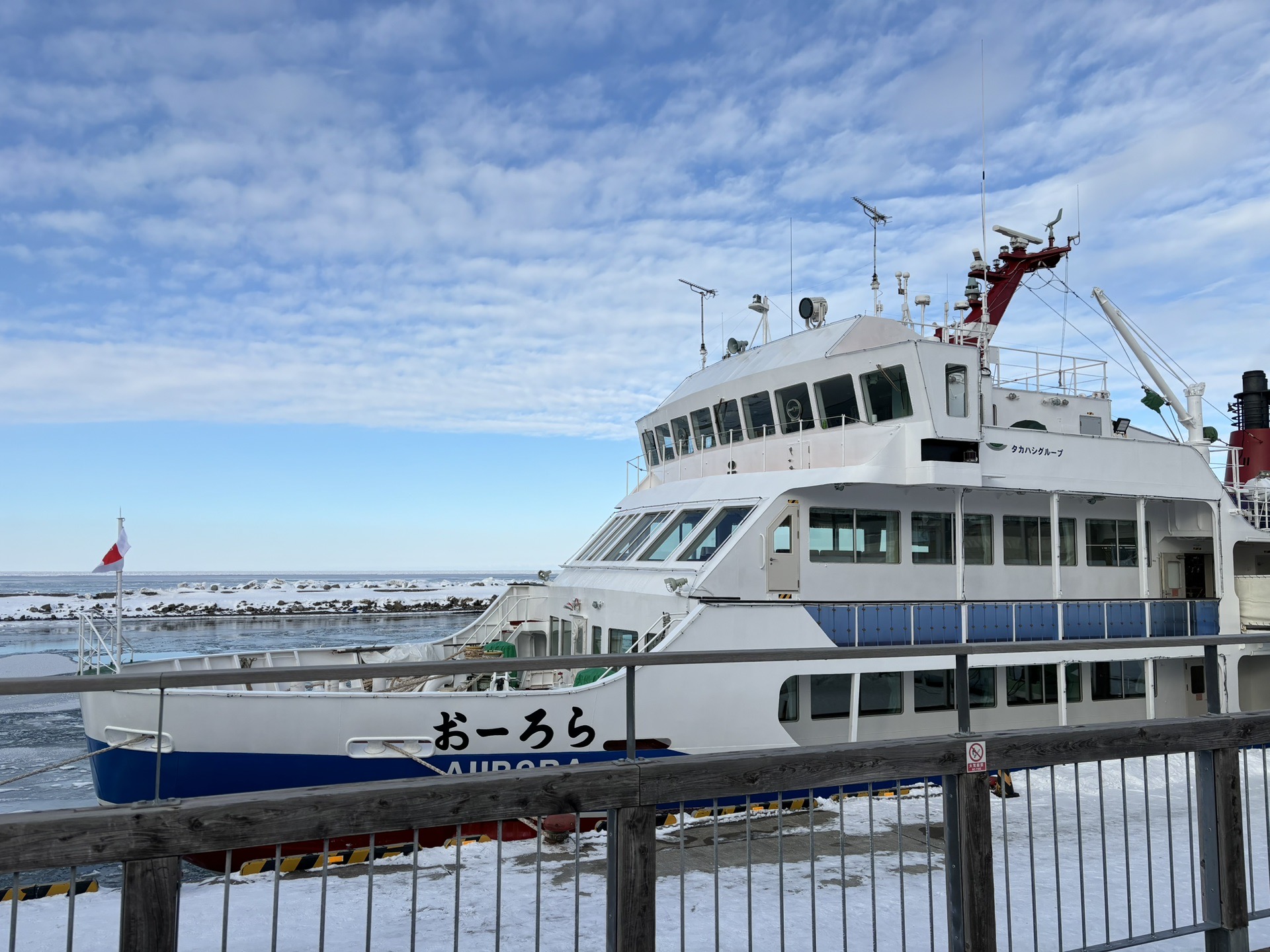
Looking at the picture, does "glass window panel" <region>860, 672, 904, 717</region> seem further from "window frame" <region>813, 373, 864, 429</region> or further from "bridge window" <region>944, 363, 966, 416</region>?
"bridge window" <region>944, 363, 966, 416</region>

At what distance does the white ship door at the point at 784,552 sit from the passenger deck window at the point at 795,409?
6.97 feet

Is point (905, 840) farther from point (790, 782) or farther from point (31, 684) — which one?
point (31, 684)

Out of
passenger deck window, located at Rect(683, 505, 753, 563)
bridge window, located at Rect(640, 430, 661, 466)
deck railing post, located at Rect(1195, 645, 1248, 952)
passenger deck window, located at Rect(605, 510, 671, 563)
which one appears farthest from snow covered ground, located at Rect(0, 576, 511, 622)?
deck railing post, located at Rect(1195, 645, 1248, 952)

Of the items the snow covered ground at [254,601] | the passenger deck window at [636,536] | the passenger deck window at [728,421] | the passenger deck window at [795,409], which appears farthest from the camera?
the snow covered ground at [254,601]

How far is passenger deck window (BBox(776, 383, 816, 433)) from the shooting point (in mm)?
14047

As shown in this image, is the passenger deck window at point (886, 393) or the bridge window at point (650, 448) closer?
the passenger deck window at point (886, 393)

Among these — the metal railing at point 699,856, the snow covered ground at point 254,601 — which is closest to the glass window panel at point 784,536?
the metal railing at point 699,856

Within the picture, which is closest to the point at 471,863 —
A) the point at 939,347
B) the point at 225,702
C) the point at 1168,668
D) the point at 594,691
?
the point at 594,691

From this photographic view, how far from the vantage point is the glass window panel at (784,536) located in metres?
12.5

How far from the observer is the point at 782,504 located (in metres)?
12.4

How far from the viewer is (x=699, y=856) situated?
25.8 feet

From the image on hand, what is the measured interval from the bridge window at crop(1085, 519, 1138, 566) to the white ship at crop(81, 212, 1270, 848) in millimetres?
48

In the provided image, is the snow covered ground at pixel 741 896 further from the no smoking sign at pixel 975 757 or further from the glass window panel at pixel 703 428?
the glass window panel at pixel 703 428

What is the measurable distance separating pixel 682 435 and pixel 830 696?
20.7 feet
